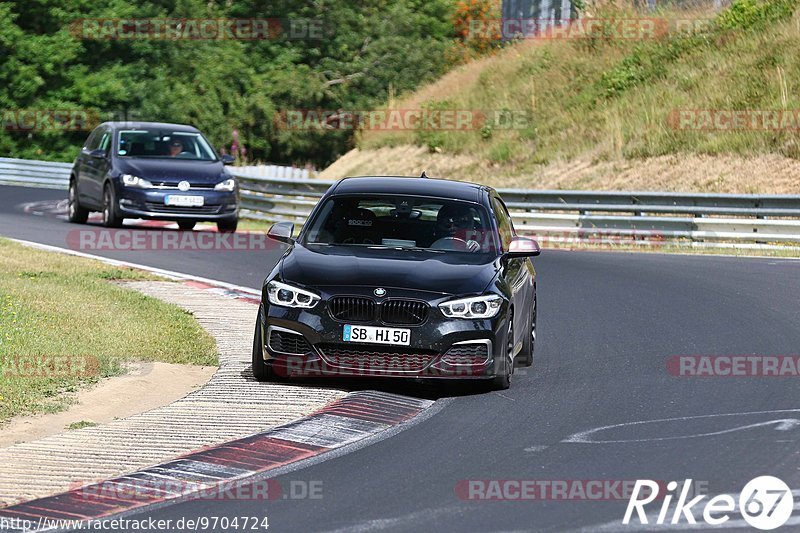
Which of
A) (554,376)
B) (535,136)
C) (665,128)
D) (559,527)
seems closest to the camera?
(559,527)

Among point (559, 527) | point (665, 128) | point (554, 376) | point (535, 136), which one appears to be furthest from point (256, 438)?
point (535, 136)

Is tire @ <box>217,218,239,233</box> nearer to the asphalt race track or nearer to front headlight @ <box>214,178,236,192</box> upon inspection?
front headlight @ <box>214,178,236,192</box>

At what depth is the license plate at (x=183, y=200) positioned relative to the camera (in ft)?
78.7

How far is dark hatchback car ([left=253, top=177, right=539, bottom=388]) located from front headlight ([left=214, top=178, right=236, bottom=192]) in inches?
517

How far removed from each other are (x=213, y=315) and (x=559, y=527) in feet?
27.5

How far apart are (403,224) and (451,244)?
0.43 m

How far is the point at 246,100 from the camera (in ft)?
192

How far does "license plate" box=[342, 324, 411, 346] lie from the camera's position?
10203 mm

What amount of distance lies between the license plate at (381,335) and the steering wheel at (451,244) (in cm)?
131

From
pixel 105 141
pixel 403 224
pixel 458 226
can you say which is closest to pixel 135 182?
pixel 105 141

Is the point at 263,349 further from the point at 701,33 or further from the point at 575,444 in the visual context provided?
the point at 701,33

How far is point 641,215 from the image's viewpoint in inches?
1040

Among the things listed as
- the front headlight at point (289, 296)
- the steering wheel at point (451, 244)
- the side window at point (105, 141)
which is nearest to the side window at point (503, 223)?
the steering wheel at point (451, 244)

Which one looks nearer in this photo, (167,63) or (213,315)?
(213,315)
